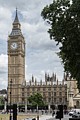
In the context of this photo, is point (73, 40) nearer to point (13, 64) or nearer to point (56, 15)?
point (56, 15)

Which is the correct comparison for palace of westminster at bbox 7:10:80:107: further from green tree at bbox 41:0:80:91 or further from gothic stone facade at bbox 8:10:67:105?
green tree at bbox 41:0:80:91

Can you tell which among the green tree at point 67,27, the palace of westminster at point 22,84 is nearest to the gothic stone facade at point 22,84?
the palace of westminster at point 22,84

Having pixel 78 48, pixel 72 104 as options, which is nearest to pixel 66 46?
pixel 78 48

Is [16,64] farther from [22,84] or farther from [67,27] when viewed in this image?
[67,27]

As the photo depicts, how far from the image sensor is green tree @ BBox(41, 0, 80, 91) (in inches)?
1117

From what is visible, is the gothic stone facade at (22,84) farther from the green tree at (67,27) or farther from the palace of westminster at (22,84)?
the green tree at (67,27)

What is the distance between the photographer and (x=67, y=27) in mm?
28750

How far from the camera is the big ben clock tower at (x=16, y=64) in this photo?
179875 millimetres

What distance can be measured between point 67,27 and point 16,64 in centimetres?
15543

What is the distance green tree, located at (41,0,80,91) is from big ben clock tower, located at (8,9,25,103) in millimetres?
147310

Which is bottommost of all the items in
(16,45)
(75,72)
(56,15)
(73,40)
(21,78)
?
(75,72)

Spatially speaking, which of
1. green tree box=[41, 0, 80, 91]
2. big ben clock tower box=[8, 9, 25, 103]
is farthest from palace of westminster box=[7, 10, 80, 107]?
green tree box=[41, 0, 80, 91]

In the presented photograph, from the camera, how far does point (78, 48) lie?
28.6 meters

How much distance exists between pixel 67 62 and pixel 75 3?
6.37m
